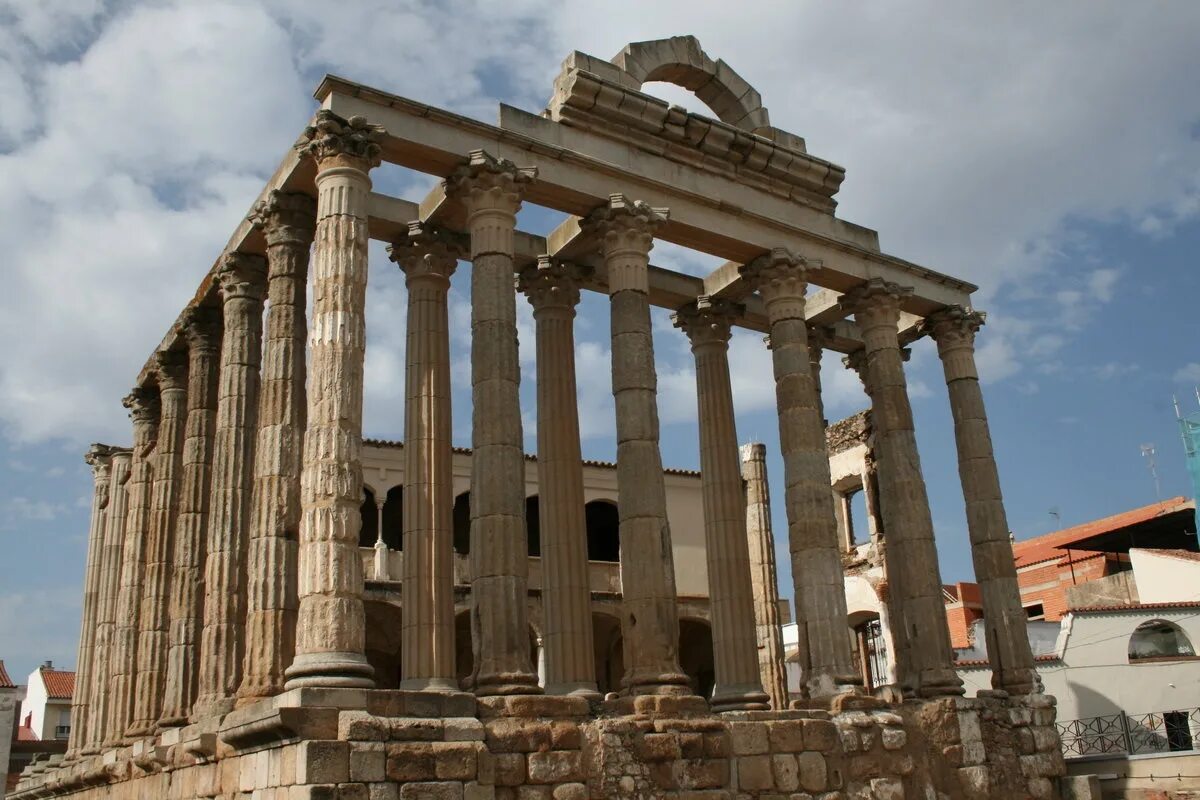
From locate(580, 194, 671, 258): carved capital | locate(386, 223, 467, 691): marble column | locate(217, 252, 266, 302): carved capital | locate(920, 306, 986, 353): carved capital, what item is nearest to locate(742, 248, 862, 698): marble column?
locate(580, 194, 671, 258): carved capital

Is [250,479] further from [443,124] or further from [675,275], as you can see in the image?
[675,275]

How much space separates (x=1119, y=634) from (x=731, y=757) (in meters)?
15.2

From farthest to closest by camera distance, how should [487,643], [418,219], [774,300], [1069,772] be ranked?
[1069,772]
[774,300]
[418,219]
[487,643]

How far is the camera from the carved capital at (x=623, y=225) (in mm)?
16578

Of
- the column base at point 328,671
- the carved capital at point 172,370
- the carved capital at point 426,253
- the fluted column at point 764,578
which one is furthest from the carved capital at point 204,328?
the fluted column at point 764,578

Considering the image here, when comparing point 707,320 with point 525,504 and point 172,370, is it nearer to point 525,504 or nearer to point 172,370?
point 525,504

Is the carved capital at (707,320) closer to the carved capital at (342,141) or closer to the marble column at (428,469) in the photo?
the marble column at (428,469)

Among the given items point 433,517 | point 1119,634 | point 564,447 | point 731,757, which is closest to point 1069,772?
point 1119,634

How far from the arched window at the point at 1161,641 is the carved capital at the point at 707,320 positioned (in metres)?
13.2

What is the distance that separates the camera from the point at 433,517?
609 inches

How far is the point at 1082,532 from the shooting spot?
125ft

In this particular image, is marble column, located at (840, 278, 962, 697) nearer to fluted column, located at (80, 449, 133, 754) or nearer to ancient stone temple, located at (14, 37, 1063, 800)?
ancient stone temple, located at (14, 37, 1063, 800)

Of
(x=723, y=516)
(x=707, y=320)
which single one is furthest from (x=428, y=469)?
(x=707, y=320)

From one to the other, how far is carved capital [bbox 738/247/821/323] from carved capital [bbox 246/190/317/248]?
22.8 ft
